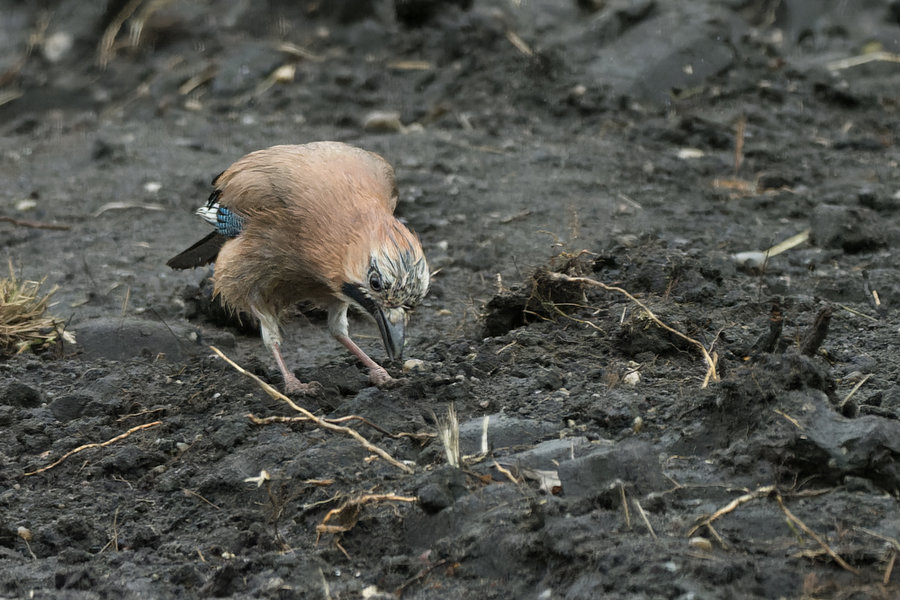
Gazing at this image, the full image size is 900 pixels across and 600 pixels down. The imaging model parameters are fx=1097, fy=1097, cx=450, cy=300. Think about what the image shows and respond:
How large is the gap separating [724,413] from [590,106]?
5771mm

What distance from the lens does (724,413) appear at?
393 centimetres

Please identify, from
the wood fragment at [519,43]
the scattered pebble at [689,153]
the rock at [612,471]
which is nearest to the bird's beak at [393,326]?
the rock at [612,471]

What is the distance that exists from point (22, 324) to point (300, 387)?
166 centimetres

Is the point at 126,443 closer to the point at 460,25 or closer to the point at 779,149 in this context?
the point at 779,149

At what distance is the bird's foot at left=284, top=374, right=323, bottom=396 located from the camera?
510 centimetres

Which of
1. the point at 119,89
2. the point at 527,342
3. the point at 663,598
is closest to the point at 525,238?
the point at 527,342

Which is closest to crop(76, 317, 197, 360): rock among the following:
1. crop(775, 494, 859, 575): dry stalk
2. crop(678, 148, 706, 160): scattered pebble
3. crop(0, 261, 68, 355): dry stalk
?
crop(0, 261, 68, 355): dry stalk

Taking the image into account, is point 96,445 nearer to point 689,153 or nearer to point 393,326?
point 393,326

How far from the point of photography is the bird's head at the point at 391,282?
15.8 feet

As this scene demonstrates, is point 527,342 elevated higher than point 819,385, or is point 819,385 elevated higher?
point 819,385

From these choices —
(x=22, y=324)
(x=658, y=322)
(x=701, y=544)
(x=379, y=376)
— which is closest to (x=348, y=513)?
(x=701, y=544)

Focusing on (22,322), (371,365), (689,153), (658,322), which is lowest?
(689,153)

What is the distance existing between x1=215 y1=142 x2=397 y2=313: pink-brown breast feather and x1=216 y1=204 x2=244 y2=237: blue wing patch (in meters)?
0.05

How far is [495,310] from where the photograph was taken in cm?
554
